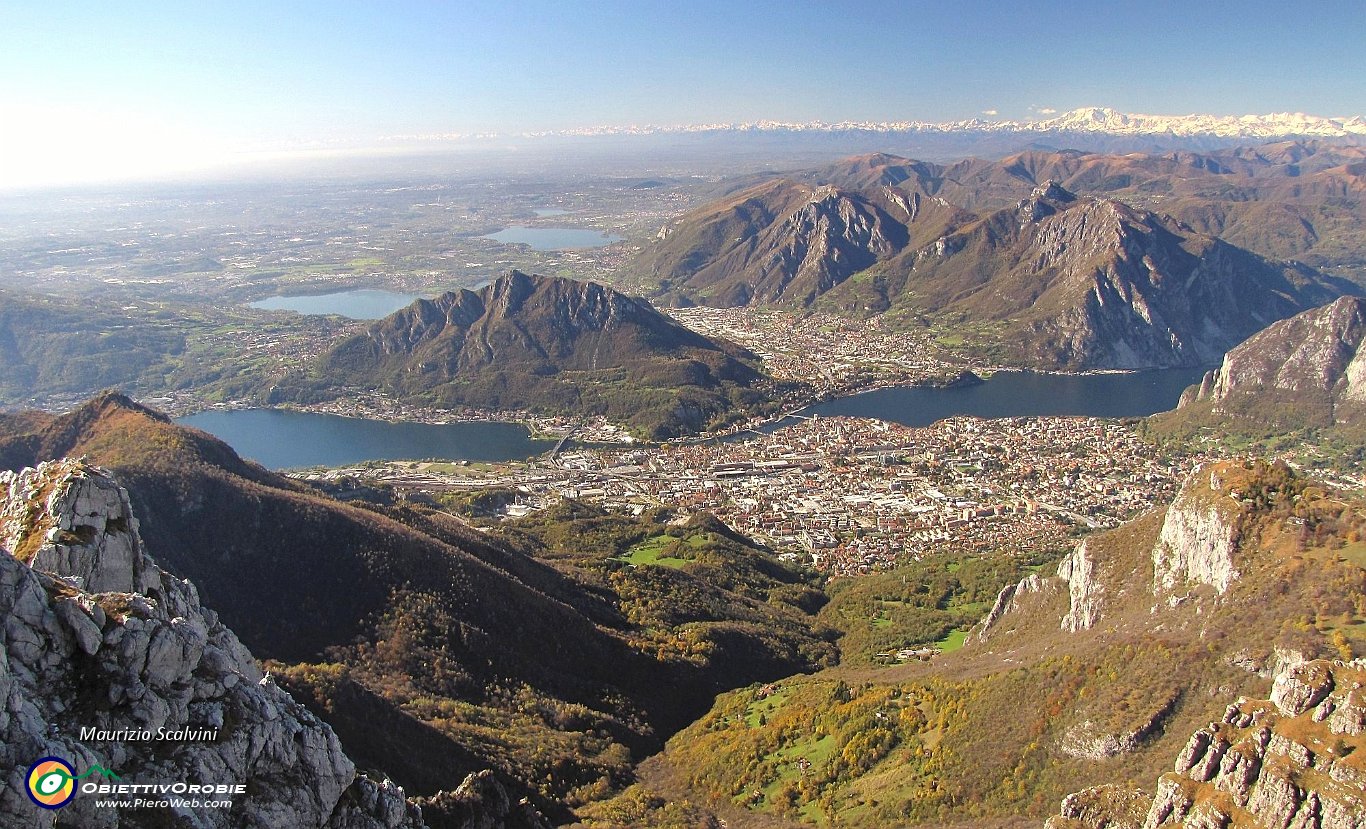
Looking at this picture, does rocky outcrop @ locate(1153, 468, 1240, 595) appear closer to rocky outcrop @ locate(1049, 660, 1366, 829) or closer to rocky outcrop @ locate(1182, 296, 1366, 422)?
rocky outcrop @ locate(1049, 660, 1366, 829)

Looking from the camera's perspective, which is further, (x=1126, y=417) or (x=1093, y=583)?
(x=1126, y=417)

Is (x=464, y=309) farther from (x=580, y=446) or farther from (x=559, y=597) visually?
(x=559, y=597)

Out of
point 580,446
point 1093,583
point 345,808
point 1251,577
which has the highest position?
point 345,808

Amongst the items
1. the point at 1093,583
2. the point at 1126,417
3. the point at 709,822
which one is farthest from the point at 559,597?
the point at 1126,417

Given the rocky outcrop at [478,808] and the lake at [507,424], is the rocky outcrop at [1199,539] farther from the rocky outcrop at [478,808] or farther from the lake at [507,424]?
the lake at [507,424]

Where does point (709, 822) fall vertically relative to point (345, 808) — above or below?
below

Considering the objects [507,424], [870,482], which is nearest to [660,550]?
[870,482]

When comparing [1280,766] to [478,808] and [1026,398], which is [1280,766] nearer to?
[478,808]

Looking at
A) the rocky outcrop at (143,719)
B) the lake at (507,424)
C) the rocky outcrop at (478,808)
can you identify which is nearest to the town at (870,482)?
the lake at (507,424)
